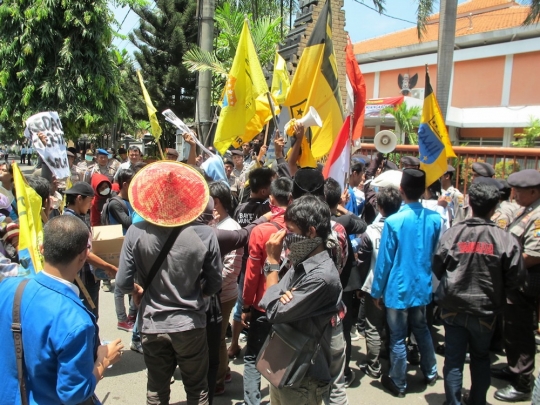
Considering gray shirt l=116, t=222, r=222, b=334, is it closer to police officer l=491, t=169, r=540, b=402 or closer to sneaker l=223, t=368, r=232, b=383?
sneaker l=223, t=368, r=232, b=383

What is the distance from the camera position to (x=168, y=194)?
112 inches

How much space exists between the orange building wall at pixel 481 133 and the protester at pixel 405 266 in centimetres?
2495

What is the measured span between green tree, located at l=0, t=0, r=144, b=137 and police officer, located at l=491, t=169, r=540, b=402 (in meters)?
7.88

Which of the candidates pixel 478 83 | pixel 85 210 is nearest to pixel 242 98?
pixel 85 210

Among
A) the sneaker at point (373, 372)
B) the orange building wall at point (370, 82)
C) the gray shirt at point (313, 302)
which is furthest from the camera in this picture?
the orange building wall at point (370, 82)

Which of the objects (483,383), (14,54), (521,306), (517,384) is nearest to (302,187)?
(483,383)

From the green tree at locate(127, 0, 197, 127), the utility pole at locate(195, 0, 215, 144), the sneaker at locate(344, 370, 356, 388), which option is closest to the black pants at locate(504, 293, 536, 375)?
the sneaker at locate(344, 370, 356, 388)

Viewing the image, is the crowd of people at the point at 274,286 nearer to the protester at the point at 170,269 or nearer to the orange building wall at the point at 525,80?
the protester at the point at 170,269

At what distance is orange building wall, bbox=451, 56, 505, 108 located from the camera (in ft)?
86.2

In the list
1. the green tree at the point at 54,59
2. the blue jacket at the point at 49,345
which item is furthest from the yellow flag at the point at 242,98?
the green tree at the point at 54,59

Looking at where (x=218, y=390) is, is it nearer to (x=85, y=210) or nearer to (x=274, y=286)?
(x=274, y=286)

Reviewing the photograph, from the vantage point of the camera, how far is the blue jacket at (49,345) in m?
1.79

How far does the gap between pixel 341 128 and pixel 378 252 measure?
4.61 ft

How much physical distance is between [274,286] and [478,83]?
28647 millimetres
